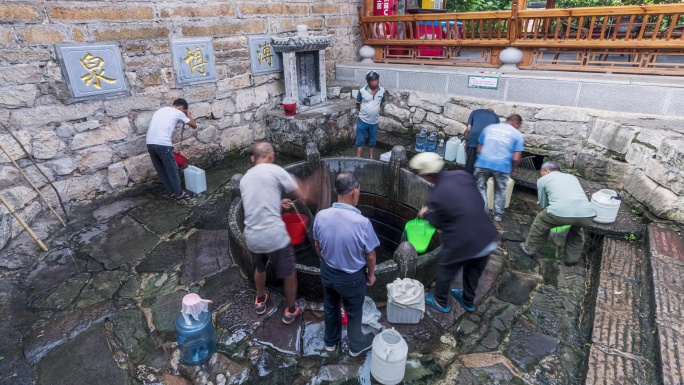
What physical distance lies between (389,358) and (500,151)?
3527 mm

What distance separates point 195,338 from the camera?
11.2 ft

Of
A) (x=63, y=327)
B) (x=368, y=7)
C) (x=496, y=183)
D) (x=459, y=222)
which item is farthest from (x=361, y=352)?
(x=368, y=7)

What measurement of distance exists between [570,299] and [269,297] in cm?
351

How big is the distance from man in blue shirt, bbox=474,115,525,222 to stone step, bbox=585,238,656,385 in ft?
5.30

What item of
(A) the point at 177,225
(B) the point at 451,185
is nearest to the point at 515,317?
(B) the point at 451,185

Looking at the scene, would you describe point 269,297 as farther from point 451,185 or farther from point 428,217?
point 451,185

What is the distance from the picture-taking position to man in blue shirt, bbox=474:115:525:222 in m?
5.24

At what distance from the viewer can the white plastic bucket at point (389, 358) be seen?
3098mm

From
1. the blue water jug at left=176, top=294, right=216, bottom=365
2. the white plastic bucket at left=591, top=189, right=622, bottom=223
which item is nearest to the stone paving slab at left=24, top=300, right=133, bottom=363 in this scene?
the blue water jug at left=176, top=294, right=216, bottom=365

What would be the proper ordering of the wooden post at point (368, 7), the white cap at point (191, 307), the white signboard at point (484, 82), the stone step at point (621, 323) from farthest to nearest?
the wooden post at point (368, 7) < the white signboard at point (484, 82) < the white cap at point (191, 307) < the stone step at point (621, 323)

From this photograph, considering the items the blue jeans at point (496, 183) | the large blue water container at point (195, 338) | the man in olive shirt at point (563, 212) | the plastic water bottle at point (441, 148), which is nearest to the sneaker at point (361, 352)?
the large blue water container at point (195, 338)

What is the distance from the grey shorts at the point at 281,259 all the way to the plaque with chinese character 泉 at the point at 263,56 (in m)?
5.44

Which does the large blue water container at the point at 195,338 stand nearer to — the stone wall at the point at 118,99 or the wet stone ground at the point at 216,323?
the wet stone ground at the point at 216,323

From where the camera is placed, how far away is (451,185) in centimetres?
348
